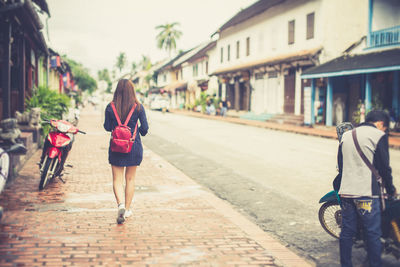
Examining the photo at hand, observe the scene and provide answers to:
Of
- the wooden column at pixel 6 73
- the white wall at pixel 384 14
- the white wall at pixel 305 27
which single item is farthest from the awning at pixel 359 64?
the wooden column at pixel 6 73

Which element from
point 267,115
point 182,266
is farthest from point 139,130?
point 267,115

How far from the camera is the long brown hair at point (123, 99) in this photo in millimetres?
5215

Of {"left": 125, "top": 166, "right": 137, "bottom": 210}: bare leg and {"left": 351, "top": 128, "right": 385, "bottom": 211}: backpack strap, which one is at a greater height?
{"left": 351, "top": 128, "right": 385, "bottom": 211}: backpack strap

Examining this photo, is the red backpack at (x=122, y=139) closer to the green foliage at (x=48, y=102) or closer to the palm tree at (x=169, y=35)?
the green foliage at (x=48, y=102)

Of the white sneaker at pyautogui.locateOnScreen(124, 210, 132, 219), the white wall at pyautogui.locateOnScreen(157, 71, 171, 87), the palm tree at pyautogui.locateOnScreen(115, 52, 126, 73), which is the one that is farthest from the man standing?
the palm tree at pyautogui.locateOnScreen(115, 52, 126, 73)

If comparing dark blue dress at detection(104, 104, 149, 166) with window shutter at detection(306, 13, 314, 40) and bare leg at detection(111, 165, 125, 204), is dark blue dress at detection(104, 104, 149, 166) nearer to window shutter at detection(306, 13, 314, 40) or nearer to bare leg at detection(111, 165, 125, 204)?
bare leg at detection(111, 165, 125, 204)

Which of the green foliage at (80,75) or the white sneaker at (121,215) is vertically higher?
the green foliage at (80,75)

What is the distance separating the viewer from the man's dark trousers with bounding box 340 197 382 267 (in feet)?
12.0

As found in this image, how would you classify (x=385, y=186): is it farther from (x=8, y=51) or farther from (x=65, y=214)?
(x=8, y=51)

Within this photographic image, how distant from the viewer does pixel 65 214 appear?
562 centimetres

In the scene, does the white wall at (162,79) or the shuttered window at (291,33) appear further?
the white wall at (162,79)

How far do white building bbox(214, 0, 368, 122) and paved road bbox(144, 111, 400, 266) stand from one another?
34.0 feet

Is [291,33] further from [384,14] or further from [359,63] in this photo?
[359,63]

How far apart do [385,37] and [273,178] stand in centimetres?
1419
